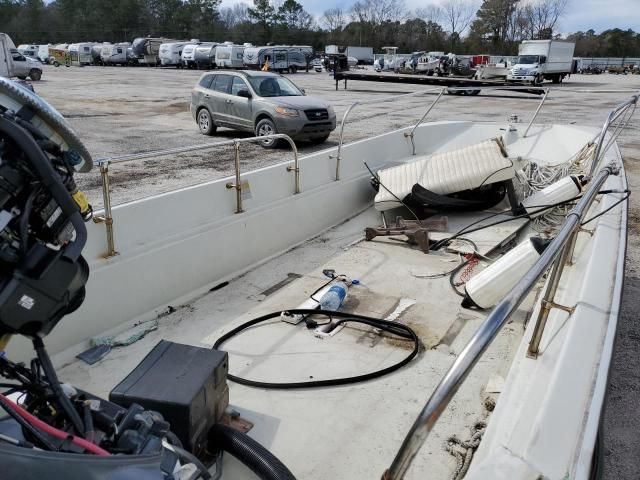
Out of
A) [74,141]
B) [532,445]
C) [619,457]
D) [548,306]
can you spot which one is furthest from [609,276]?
[74,141]

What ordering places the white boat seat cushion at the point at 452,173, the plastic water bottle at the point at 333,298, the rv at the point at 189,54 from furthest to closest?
the rv at the point at 189,54 < the white boat seat cushion at the point at 452,173 < the plastic water bottle at the point at 333,298

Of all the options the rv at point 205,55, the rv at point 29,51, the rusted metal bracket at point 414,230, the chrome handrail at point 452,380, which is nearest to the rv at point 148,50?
the rv at point 205,55

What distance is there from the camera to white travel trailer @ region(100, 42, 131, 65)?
47.5 meters

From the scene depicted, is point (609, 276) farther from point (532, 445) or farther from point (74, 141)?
point (74, 141)

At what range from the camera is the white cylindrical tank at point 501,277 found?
11.0 ft

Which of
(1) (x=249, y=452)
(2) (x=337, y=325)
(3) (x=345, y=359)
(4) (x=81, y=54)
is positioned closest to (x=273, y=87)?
(2) (x=337, y=325)

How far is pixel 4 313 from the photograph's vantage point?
4.10 ft

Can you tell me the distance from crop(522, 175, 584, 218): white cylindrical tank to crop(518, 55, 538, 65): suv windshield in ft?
97.9

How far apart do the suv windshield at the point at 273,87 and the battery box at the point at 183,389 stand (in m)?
9.64

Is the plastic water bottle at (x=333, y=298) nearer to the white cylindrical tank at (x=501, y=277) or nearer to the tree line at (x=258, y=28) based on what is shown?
the white cylindrical tank at (x=501, y=277)

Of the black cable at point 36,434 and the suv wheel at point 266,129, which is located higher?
the black cable at point 36,434

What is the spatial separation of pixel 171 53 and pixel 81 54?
9615 millimetres

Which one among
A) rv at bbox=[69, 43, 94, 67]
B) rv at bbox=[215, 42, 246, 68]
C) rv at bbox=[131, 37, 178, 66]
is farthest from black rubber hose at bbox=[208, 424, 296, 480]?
rv at bbox=[69, 43, 94, 67]

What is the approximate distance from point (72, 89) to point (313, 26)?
225 ft
